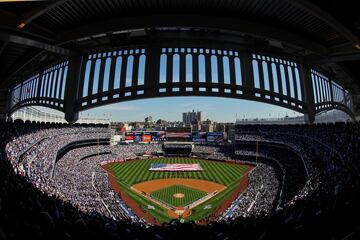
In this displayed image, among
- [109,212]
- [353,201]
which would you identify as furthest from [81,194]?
[353,201]

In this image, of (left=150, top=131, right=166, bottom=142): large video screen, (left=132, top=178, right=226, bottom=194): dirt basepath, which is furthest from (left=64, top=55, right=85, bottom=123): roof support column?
(left=150, top=131, right=166, bottom=142): large video screen

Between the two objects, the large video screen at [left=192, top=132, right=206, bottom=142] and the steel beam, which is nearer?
the steel beam

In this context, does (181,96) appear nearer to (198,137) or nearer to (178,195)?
(178,195)

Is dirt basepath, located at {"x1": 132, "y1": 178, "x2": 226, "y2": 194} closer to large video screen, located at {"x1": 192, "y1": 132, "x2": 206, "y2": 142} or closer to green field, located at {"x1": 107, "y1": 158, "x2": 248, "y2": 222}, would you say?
green field, located at {"x1": 107, "y1": 158, "x2": 248, "y2": 222}

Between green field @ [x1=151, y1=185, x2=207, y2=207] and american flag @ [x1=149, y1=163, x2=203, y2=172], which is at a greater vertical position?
american flag @ [x1=149, y1=163, x2=203, y2=172]

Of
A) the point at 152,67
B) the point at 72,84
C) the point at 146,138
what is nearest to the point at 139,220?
the point at 152,67

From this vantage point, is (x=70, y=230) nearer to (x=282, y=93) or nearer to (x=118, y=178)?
(x=282, y=93)

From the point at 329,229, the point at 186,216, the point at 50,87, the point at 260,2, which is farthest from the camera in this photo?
the point at 50,87
